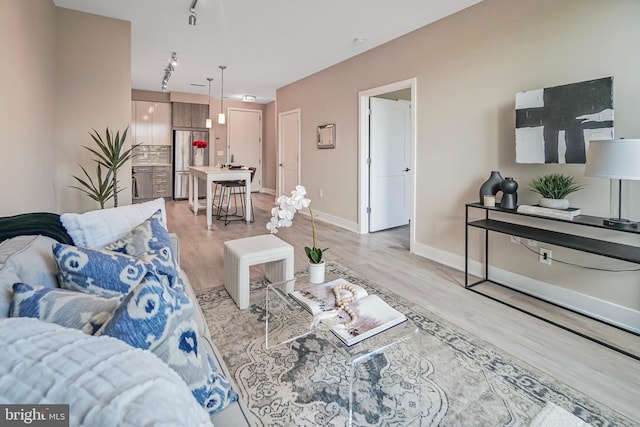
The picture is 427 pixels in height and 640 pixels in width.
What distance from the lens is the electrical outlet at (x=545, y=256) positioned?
2721 mm

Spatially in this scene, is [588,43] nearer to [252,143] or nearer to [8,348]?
[8,348]

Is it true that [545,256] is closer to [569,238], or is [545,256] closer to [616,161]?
[569,238]

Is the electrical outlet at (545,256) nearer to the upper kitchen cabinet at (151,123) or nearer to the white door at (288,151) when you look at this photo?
the white door at (288,151)

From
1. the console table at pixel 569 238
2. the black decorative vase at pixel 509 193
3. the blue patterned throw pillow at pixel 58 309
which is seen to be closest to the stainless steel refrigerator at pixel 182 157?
the console table at pixel 569 238

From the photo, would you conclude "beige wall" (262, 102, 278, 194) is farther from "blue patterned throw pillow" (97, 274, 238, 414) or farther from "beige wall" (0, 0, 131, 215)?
"blue patterned throw pillow" (97, 274, 238, 414)

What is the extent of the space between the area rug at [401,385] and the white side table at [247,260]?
1.16 ft

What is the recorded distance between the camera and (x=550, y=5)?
103 inches

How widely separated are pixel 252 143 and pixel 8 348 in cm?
936

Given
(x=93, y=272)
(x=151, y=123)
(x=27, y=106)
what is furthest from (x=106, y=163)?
(x=151, y=123)

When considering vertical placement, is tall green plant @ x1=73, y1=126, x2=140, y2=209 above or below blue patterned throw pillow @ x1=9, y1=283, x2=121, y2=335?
above

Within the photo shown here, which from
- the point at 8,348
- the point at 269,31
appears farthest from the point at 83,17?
the point at 8,348

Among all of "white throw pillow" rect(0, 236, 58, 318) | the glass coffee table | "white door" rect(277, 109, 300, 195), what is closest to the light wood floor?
the glass coffee table

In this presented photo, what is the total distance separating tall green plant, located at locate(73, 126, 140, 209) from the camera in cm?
341

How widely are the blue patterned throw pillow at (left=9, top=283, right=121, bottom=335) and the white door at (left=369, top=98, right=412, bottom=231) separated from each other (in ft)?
14.4
